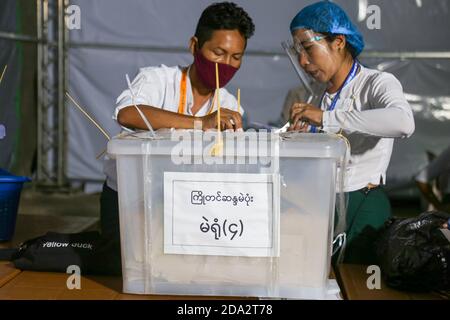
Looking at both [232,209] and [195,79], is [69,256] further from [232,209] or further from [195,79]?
[195,79]

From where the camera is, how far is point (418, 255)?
1.30 meters

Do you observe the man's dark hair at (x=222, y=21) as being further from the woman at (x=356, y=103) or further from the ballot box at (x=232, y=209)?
the ballot box at (x=232, y=209)

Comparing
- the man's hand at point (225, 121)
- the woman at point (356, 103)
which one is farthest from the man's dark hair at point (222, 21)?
the man's hand at point (225, 121)

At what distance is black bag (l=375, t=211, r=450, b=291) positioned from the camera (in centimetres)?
128

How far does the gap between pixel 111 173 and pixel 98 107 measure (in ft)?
10.8

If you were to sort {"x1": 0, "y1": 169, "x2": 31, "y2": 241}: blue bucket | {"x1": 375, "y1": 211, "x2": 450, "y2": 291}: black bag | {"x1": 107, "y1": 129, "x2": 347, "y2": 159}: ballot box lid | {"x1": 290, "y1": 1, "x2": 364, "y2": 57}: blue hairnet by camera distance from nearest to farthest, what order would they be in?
1. {"x1": 107, "y1": 129, "x2": 347, "y2": 159}: ballot box lid
2. {"x1": 375, "y1": 211, "x2": 450, "y2": 291}: black bag
3. {"x1": 290, "y1": 1, "x2": 364, "y2": 57}: blue hairnet
4. {"x1": 0, "y1": 169, "x2": 31, "y2": 241}: blue bucket

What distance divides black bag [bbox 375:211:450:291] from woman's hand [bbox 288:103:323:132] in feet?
1.01

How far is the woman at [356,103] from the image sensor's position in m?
1.48

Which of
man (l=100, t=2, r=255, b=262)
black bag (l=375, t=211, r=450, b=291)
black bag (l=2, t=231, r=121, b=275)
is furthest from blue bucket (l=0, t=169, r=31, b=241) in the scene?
black bag (l=375, t=211, r=450, b=291)

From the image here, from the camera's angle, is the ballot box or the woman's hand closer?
the ballot box

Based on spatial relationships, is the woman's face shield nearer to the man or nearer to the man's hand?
the man

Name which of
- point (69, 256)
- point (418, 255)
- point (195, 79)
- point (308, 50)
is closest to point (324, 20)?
point (308, 50)

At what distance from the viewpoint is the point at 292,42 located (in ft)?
5.62
